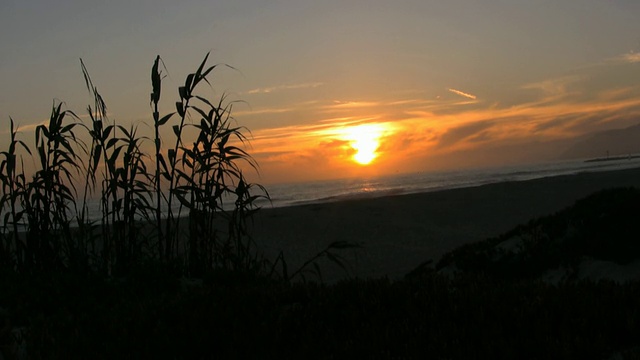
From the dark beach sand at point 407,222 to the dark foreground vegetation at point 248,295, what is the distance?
5520 millimetres

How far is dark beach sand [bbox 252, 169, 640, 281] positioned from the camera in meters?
16.9

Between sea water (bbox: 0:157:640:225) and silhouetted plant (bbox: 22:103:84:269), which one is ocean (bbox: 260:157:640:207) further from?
silhouetted plant (bbox: 22:103:84:269)

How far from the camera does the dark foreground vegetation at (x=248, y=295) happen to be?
13.7 ft

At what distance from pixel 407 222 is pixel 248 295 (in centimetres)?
1838

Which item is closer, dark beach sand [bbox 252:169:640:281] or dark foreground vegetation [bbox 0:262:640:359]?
dark foreground vegetation [bbox 0:262:640:359]

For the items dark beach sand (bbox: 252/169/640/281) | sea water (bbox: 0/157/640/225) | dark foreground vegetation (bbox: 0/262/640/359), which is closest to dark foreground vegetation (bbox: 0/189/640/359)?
dark foreground vegetation (bbox: 0/262/640/359)

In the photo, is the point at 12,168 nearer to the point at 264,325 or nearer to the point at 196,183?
the point at 196,183

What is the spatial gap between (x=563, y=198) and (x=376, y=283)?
78.2 feet

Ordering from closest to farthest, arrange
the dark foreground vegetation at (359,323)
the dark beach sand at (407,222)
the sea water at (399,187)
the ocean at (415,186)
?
the dark foreground vegetation at (359,323), the dark beach sand at (407,222), the sea water at (399,187), the ocean at (415,186)

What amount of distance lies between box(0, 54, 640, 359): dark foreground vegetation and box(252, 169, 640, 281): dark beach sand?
5.52 metres

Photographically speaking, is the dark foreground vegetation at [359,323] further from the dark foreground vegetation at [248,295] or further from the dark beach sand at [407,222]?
the dark beach sand at [407,222]

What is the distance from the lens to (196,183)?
7887mm

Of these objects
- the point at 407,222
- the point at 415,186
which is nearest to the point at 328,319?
the point at 407,222

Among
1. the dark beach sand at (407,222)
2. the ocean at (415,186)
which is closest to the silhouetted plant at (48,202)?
the dark beach sand at (407,222)
